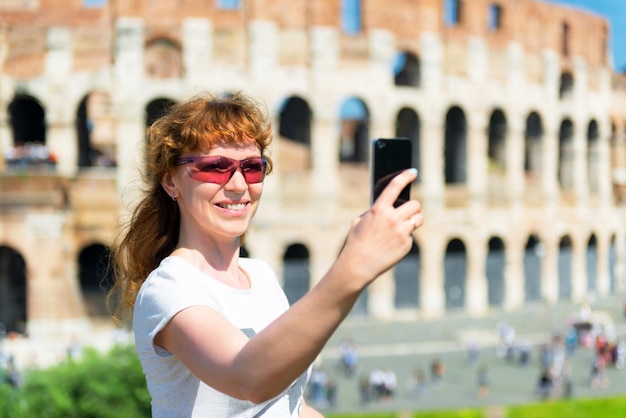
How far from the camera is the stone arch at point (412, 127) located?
26.5m

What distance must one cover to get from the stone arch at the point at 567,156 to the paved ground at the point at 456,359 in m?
6.70

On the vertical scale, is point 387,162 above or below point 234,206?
above

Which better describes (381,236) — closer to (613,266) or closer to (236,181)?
(236,181)

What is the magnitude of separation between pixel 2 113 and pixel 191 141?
2268 cm

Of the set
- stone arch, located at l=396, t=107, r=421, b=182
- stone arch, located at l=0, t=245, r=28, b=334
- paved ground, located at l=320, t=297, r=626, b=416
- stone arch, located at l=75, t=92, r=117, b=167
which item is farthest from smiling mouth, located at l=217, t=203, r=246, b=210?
stone arch, located at l=75, t=92, r=117, b=167

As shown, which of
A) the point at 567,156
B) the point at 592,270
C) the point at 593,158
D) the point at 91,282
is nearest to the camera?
the point at 91,282

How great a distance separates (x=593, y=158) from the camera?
1330 inches

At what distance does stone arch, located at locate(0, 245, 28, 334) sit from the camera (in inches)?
921

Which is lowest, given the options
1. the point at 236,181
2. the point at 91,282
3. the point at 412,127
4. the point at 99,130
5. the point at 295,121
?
the point at 91,282

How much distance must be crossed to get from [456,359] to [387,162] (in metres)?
20.1

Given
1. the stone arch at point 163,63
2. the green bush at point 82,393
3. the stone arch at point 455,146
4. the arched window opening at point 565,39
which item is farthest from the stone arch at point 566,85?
the green bush at point 82,393

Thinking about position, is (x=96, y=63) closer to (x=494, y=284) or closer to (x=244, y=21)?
(x=244, y=21)

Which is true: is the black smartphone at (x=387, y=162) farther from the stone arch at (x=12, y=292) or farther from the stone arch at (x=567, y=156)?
the stone arch at (x=567, y=156)

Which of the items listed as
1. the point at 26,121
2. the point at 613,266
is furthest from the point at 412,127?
the point at 26,121
